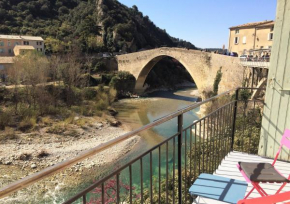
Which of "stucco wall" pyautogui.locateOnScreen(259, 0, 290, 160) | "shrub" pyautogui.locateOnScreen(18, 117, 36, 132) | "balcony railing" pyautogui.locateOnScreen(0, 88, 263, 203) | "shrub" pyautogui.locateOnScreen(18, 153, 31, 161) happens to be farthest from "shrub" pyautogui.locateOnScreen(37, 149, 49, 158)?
"stucco wall" pyautogui.locateOnScreen(259, 0, 290, 160)

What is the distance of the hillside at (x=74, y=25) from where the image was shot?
3678 cm

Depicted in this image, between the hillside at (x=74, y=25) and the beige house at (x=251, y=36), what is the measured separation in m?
19.6

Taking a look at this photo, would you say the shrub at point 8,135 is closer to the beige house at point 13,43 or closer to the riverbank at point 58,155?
the riverbank at point 58,155

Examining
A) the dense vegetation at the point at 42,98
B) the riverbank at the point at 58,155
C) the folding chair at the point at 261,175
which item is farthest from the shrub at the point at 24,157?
the folding chair at the point at 261,175

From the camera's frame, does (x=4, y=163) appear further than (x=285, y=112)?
Yes

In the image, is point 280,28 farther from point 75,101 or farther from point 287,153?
point 75,101

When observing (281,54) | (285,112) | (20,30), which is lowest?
(285,112)

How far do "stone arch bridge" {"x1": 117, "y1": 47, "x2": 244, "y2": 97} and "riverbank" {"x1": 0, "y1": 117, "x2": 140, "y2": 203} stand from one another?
8050 mm

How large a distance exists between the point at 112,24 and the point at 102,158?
3593 cm

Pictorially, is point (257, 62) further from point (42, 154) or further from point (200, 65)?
point (42, 154)

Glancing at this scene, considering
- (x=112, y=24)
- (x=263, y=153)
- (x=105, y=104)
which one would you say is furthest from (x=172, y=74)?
(x=263, y=153)

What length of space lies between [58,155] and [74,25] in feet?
122

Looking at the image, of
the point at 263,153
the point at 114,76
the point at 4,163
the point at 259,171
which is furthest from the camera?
the point at 114,76

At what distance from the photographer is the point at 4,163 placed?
1103 centimetres
